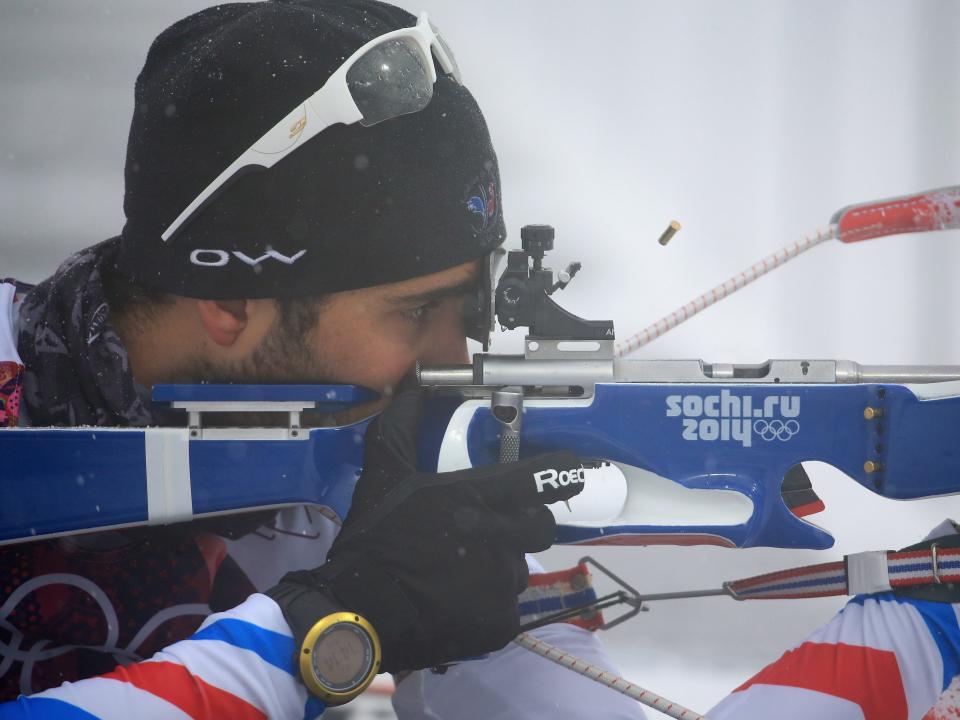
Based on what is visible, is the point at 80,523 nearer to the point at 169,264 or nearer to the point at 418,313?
the point at 169,264

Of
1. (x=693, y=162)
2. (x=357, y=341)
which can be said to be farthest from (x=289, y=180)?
(x=693, y=162)

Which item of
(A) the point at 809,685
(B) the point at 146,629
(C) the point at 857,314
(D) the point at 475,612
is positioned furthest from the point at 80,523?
(C) the point at 857,314

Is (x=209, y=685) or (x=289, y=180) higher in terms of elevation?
(x=289, y=180)

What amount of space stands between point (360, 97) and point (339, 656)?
0.53m

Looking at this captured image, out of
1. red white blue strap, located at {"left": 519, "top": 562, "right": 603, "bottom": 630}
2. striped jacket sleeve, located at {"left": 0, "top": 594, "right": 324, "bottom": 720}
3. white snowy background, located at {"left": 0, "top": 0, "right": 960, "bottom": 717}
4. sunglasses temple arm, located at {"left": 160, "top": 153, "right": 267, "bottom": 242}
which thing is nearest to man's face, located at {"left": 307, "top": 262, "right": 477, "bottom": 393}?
sunglasses temple arm, located at {"left": 160, "top": 153, "right": 267, "bottom": 242}

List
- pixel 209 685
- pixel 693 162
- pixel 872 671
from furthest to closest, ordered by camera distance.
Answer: pixel 693 162, pixel 872 671, pixel 209 685

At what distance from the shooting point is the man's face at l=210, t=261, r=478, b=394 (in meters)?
0.97

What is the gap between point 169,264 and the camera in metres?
0.98

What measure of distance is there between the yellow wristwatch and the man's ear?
359mm

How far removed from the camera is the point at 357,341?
3.19 ft

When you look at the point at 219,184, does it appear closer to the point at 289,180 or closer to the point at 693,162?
the point at 289,180

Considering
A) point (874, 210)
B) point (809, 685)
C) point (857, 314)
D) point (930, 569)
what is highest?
point (874, 210)

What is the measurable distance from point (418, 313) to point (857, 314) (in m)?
0.81

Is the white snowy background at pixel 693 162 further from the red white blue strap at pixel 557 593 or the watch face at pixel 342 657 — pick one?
the watch face at pixel 342 657
